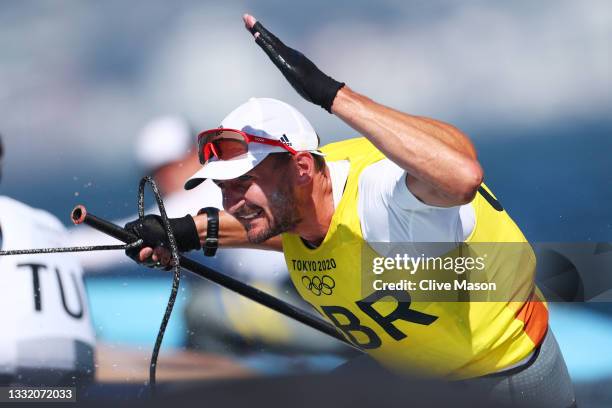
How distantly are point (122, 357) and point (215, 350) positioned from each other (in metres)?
0.29

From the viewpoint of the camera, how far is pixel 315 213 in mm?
1494

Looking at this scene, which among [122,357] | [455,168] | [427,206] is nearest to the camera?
[455,168]

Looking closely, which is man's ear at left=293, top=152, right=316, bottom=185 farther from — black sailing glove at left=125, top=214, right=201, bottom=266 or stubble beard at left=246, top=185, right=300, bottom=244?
black sailing glove at left=125, top=214, right=201, bottom=266

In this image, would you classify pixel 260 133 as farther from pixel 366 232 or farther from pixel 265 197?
pixel 366 232

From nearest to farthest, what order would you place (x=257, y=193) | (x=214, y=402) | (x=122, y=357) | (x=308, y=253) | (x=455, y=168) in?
1. (x=455, y=168)
2. (x=257, y=193)
3. (x=308, y=253)
4. (x=214, y=402)
5. (x=122, y=357)

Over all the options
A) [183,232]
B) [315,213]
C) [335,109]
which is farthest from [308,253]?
[335,109]

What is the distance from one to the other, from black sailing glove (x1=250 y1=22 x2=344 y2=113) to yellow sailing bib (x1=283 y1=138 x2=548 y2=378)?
12.2 inches

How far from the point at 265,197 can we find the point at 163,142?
127 centimetres

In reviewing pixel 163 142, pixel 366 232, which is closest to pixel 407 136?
pixel 366 232

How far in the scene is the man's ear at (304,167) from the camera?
4.81ft

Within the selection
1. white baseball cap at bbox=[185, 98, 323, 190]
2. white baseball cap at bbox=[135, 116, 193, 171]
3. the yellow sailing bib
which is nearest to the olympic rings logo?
the yellow sailing bib

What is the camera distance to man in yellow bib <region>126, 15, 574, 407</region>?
1.33 m

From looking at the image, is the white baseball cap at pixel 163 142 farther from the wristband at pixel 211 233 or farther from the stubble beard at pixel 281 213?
the stubble beard at pixel 281 213

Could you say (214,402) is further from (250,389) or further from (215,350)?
(215,350)
